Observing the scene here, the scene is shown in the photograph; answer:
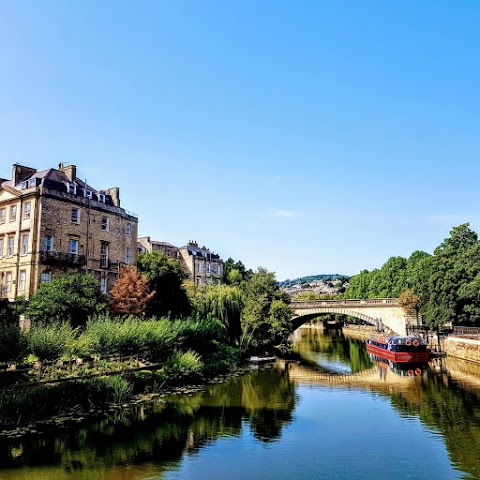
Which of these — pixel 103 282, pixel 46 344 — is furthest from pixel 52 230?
pixel 46 344

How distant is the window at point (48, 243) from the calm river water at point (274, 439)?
18.4m

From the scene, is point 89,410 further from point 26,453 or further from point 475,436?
point 475,436

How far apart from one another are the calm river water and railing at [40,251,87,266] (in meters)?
17.4

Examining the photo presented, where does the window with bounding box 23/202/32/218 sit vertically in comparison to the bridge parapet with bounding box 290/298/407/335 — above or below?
above

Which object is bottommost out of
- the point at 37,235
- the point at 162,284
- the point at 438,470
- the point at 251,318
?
the point at 438,470

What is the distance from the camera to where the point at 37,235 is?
38.1 metres

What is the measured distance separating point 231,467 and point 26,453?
735 centimetres

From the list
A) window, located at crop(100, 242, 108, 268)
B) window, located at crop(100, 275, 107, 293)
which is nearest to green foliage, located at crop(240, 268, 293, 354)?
window, located at crop(100, 275, 107, 293)

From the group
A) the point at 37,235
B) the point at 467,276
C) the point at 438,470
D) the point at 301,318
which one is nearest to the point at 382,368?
the point at 467,276

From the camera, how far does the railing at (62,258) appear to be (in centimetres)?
3819

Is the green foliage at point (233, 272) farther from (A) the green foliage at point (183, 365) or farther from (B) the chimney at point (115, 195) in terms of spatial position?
(A) the green foliage at point (183, 365)

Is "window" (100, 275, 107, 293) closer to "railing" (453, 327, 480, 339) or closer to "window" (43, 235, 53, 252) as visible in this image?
"window" (43, 235, 53, 252)

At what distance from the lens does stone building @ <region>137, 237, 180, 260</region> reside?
3012 inches

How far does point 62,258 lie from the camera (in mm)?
39375
